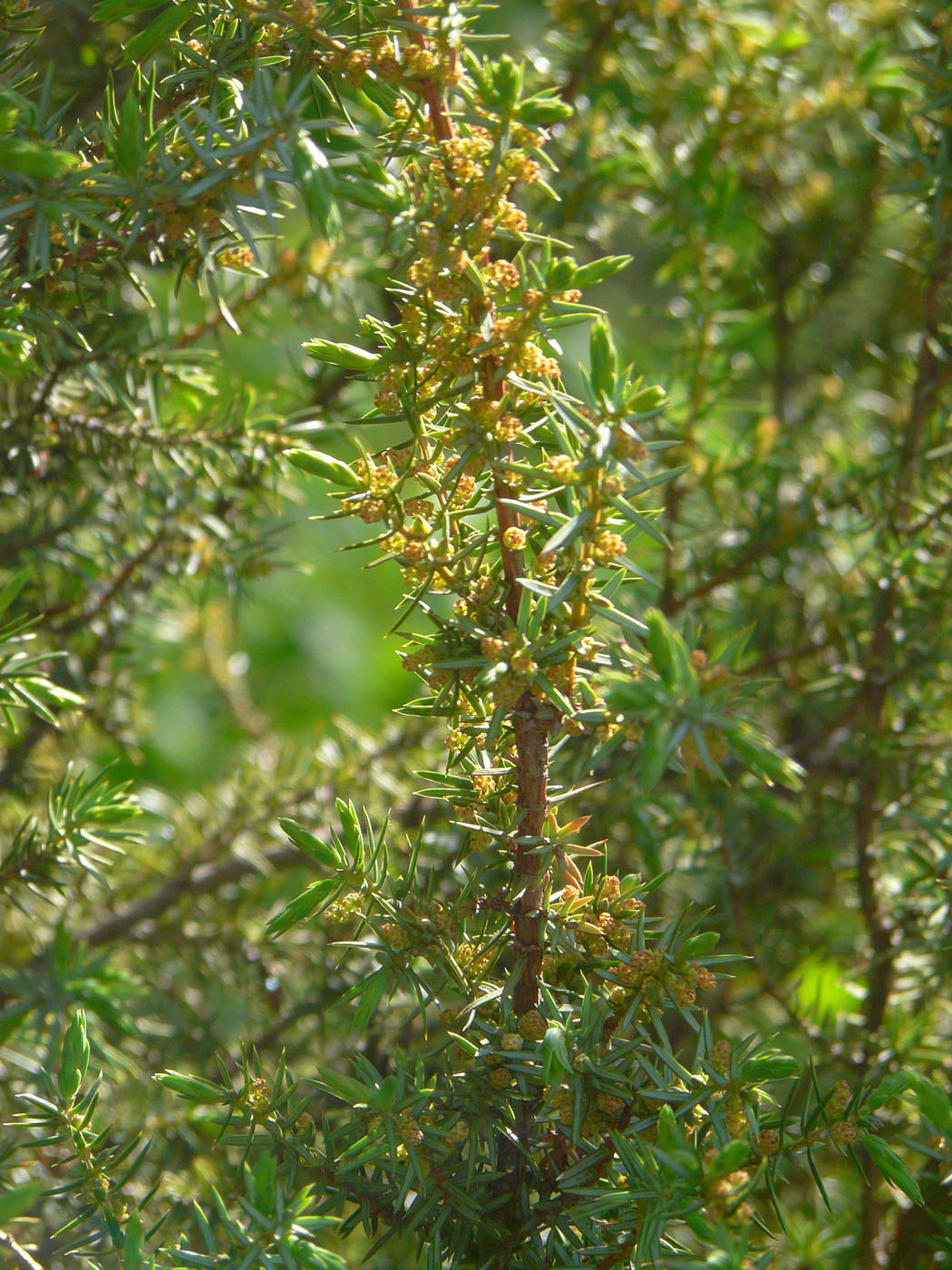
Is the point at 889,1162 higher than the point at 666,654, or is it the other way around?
the point at 666,654

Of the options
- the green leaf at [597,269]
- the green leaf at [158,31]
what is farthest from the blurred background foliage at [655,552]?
the green leaf at [597,269]

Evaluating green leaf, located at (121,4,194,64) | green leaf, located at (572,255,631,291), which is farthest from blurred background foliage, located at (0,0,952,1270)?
green leaf, located at (572,255,631,291)

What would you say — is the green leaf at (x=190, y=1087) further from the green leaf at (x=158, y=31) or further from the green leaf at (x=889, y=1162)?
the green leaf at (x=158, y=31)

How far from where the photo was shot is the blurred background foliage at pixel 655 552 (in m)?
0.48

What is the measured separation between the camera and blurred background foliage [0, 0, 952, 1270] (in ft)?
1.58

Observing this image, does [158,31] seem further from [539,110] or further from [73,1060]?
[73,1060]

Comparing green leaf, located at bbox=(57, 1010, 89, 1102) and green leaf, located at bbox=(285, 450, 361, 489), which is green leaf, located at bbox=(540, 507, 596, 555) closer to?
green leaf, located at bbox=(285, 450, 361, 489)

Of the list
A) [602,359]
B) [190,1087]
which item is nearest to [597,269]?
[602,359]

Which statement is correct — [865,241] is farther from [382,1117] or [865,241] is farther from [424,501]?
[382,1117]

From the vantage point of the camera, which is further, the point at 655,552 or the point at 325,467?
the point at 655,552

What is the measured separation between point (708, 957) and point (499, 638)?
0.12m

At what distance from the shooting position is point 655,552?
2.36 ft

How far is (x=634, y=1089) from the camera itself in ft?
1.01

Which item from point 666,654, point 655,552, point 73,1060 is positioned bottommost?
point 655,552
